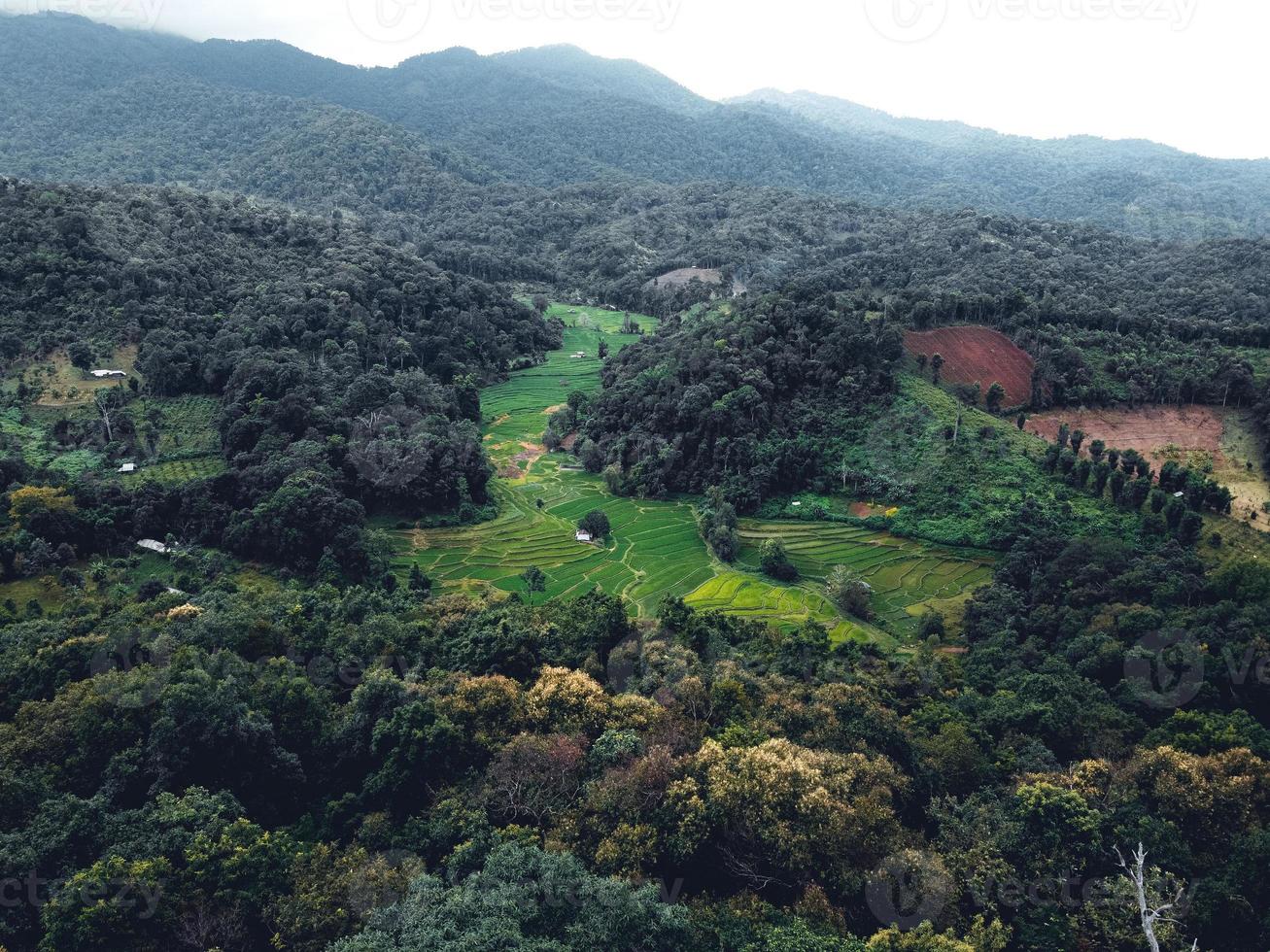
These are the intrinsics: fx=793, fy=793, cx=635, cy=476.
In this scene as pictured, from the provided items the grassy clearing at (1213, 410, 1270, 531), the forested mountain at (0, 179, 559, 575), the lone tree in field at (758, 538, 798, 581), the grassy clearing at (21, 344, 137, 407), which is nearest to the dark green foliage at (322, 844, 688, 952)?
the forested mountain at (0, 179, 559, 575)

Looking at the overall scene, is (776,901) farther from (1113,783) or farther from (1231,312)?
(1231,312)

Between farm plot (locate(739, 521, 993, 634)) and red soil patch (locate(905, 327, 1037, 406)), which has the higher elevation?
red soil patch (locate(905, 327, 1037, 406))

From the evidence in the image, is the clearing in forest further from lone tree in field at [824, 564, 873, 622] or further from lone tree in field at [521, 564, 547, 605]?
lone tree in field at [521, 564, 547, 605]

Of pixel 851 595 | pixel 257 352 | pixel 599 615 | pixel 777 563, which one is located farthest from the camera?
pixel 257 352

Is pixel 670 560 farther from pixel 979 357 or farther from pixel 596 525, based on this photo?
pixel 979 357

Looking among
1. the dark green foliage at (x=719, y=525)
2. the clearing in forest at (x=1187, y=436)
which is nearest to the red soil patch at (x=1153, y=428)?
the clearing in forest at (x=1187, y=436)

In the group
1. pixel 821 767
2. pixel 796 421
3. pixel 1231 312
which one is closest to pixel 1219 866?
pixel 821 767

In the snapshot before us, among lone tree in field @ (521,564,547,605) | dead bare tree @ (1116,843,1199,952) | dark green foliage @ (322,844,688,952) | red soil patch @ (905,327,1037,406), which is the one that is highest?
red soil patch @ (905,327,1037,406)

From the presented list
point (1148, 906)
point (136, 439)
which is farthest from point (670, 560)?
point (136, 439)

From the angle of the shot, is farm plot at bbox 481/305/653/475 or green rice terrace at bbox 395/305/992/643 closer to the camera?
green rice terrace at bbox 395/305/992/643

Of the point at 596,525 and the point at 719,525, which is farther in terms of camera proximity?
the point at 596,525
